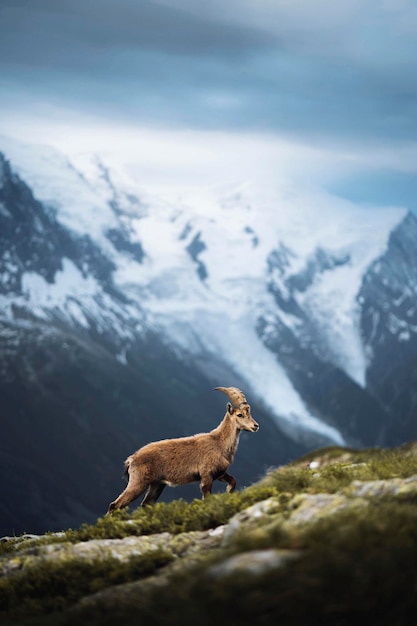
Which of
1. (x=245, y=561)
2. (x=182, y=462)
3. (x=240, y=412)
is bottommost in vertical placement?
(x=182, y=462)

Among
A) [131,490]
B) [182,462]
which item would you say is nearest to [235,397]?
[182,462]

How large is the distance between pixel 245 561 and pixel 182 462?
11.6 metres

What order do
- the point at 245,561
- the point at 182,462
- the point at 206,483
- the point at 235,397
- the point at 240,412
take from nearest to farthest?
the point at 245,561
the point at 206,483
the point at 182,462
the point at 240,412
the point at 235,397

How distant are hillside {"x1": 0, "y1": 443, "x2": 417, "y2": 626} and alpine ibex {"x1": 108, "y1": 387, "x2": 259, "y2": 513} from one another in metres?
2.12

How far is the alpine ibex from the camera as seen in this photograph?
25.9m

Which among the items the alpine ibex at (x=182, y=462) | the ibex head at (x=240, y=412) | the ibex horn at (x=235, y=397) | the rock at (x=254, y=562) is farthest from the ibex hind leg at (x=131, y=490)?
the rock at (x=254, y=562)

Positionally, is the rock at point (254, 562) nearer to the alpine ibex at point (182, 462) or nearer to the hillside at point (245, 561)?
the hillside at point (245, 561)

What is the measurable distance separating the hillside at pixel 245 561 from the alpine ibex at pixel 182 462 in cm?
212

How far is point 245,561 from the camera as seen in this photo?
14812 mm

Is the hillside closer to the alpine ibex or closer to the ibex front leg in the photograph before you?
the alpine ibex

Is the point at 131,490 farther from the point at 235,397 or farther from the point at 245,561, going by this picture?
the point at 245,561

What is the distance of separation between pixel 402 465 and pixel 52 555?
8.55m

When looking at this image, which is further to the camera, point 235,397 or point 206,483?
point 235,397

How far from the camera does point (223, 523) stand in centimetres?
2095
